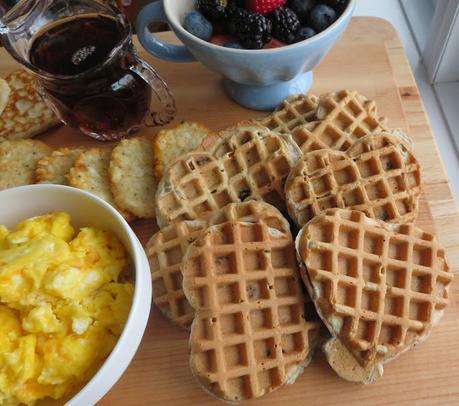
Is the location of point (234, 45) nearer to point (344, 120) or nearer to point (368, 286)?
point (344, 120)

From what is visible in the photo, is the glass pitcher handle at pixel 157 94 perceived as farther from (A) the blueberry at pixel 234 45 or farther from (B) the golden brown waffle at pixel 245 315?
(B) the golden brown waffle at pixel 245 315

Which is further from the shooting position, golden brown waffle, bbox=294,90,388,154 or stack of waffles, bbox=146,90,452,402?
golden brown waffle, bbox=294,90,388,154

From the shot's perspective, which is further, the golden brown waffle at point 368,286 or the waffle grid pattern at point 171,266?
the waffle grid pattern at point 171,266

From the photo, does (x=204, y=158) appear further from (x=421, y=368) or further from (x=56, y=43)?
(x=421, y=368)

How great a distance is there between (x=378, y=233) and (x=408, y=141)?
0.34m

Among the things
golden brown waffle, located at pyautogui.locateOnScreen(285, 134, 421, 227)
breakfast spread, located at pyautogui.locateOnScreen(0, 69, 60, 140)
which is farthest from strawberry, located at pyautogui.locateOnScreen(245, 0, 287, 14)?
breakfast spread, located at pyautogui.locateOnScreen(0, 69, 60, 140)

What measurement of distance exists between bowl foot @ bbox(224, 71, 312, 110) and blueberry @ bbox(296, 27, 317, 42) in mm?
211

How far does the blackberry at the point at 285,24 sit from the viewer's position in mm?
1154

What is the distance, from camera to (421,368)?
1.06m

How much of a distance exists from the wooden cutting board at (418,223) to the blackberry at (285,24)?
0.98 ft

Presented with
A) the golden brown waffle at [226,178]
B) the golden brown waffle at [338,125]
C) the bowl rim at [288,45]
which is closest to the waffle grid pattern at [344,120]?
the golden brown waffle at [338,125]

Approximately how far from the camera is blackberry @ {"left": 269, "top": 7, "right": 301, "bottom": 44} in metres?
1.15

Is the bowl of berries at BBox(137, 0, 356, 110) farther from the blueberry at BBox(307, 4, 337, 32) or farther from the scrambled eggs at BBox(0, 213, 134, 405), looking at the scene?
the scrambled eggs at BBox(0, 213, 134, 405)

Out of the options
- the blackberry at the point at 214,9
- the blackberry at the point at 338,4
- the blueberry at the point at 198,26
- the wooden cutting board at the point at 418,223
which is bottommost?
the wooden cutting board at the point at 418,223
